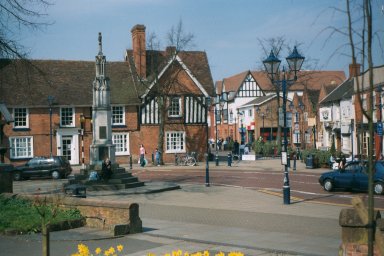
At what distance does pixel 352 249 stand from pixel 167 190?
17.8m

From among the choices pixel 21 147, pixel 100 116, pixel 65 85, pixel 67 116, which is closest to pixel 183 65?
pixel 65 85

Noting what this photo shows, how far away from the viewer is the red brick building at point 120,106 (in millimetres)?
42531

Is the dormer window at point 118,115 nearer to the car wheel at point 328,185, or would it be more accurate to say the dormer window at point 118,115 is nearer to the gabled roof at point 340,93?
the gabled roof at point 340,93

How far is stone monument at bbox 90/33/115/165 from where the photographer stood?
26.0m

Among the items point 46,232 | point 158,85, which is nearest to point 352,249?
point 46,232

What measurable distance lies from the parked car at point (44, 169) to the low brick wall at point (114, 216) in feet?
68.5

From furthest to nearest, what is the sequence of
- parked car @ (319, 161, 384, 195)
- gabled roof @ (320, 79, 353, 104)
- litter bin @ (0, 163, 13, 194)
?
gabled roof @ (320, 79, 353, 104) → parked car @ (319, 161, 384, 195) → litter bin @ (0, 163, 13, 194)

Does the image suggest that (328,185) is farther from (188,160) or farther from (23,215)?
(188,160)

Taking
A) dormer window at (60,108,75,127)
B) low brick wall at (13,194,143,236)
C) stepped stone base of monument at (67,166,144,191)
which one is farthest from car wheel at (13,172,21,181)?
low brick wall at (13,194,143,236)

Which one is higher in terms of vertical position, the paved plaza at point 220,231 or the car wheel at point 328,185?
the car wheel at point 328,185

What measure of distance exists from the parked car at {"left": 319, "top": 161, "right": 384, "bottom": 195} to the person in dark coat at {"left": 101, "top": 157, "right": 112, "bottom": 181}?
10.3 meters

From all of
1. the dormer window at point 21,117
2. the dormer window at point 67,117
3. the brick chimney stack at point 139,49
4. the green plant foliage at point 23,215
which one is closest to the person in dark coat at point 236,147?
the brick chimney stack at point 139,49

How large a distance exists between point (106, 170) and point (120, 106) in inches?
830

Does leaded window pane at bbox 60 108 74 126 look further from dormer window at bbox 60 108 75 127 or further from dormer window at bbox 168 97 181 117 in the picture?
dormer window at bbox 168 97 181 117
